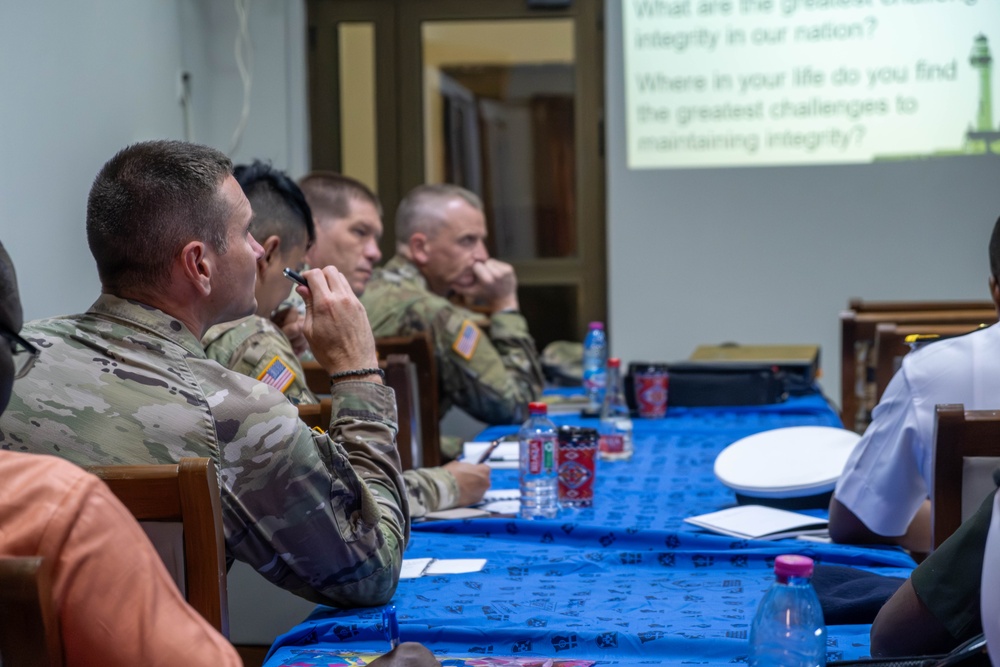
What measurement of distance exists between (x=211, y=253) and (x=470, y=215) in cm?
224

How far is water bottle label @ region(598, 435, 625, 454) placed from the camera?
2.58m

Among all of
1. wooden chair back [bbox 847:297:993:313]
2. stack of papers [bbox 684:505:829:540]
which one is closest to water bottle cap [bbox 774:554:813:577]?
stack of papers [bbox 684:505:829:540]

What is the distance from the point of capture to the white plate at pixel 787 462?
202 cm

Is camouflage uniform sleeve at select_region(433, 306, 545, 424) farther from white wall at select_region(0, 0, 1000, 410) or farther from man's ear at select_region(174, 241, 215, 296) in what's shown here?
white wall at select_region(0, 0, 1000, 410)

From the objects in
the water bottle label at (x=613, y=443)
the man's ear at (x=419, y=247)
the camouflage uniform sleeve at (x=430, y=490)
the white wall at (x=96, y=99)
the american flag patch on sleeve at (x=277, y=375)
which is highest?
the white wall at (x=96, y=99)

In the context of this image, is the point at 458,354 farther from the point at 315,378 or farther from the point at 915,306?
the point at 915,306

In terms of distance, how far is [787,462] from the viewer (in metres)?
2.15

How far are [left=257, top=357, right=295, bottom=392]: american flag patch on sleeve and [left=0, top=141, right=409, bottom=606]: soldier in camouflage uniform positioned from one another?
0.35 metres

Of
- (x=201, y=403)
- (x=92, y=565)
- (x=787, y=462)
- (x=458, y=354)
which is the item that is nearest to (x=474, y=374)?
(x=458, y=354)

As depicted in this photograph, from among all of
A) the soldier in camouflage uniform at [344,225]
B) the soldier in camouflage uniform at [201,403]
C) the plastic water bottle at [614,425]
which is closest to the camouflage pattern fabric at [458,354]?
the soldier in camouflage uniform at [344,225]

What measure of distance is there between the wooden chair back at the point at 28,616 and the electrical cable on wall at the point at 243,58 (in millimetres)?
4474

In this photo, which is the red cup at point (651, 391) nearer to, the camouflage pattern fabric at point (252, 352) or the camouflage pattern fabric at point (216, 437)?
the camouflage pattern fabric at point (252, 352)

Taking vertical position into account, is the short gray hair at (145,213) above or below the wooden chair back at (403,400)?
above

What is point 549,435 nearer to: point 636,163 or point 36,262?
point 36,262
